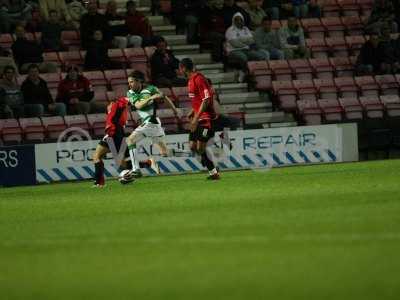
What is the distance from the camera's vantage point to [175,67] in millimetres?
26609

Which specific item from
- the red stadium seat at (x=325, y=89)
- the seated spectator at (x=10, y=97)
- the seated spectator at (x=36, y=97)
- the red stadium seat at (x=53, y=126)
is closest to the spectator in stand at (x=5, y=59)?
the seated spectator at (x=10, y=97)

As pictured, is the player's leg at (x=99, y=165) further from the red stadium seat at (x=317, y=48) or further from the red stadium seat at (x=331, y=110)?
the red stadium seat at (x=317, y=48)

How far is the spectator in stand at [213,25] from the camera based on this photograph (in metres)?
28.1

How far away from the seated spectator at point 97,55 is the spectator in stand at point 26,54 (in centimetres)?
84

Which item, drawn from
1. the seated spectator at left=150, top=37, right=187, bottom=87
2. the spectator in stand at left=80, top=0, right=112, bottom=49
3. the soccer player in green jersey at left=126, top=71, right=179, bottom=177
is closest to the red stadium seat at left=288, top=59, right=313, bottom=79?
the seated spectator at left=150, top=37, right=187, bottom=87

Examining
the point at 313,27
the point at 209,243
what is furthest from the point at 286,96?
the point at 209,243

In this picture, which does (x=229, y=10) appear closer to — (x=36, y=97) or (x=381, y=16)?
(x=381, y=16)

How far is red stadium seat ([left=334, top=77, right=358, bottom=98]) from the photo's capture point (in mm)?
27922

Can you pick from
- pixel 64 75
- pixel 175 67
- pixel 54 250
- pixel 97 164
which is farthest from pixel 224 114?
pixel 54 250

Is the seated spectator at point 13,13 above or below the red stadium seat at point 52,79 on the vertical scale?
above

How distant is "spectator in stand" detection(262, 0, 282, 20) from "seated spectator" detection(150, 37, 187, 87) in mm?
4542

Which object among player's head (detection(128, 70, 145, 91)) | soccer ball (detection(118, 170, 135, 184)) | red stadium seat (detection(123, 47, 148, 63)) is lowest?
soccer ball (detection(118, 170, 135, 184))

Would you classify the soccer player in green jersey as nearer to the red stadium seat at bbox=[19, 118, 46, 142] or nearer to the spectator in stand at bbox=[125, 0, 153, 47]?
the red stadium seat at bbox=[19, 118, 46, 142]

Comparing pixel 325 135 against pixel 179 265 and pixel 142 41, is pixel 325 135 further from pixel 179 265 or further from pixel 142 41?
pixel 179 265
